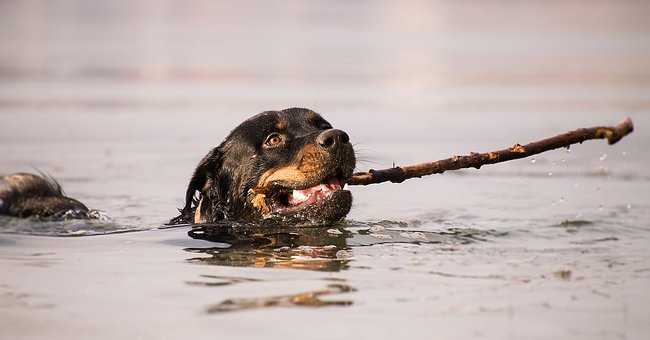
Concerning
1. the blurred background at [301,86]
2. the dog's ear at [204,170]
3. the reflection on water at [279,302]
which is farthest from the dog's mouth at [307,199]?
the reflection on water at [279,302]

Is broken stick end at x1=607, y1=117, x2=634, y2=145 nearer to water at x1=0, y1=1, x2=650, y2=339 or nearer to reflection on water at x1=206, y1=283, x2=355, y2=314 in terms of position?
water at x1=0, y1=1, x2=650, y2=339

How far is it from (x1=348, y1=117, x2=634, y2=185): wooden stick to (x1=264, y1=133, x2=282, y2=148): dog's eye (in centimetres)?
66

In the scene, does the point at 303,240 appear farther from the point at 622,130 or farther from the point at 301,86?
the point at 301,86

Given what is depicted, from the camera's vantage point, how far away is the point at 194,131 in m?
15.9

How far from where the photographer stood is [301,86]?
20094 mm

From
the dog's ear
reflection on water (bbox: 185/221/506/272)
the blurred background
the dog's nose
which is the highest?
the blurred background

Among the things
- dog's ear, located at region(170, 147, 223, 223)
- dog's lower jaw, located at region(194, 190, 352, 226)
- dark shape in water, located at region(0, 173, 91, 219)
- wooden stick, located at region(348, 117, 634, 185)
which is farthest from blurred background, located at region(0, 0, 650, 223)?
wooden stick, located at region(348, 117, 634, 185)

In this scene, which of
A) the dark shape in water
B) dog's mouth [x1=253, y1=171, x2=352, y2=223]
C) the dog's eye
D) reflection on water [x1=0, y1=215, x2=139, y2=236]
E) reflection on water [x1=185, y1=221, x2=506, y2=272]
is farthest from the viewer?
the dark shape in water

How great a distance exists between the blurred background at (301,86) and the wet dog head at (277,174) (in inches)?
48.2

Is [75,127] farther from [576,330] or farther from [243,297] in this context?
[576,330]

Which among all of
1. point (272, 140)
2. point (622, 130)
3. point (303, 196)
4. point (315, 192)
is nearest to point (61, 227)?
point (272, 140)

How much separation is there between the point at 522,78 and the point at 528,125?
6147 mm

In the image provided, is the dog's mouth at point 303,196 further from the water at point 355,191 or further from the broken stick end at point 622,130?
the broken stick end at point 622,130

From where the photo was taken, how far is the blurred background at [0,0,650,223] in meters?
13.8
